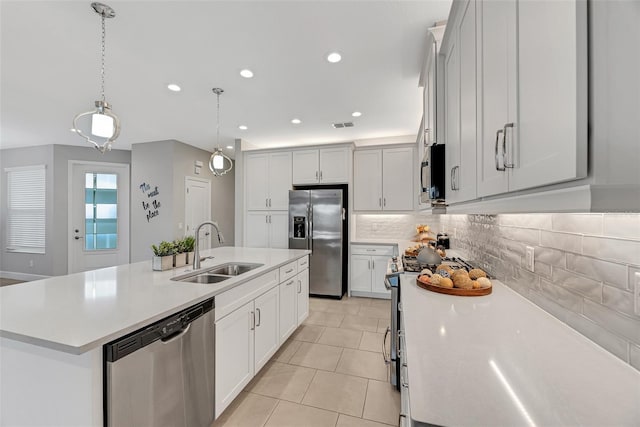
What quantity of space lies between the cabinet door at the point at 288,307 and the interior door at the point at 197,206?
338 cm

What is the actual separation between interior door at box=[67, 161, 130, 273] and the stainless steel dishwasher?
532 centimetres

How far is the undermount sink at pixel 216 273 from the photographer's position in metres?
2.00

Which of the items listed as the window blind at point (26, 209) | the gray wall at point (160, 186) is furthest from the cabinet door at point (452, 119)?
the window blind at point (26, 209)

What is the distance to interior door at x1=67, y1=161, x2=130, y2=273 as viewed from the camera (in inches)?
211

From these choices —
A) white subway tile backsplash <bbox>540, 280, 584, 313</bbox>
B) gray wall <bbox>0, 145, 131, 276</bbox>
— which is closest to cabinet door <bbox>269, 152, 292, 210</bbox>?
gray wall <bbox>0, 145, 131, 276</bbox>

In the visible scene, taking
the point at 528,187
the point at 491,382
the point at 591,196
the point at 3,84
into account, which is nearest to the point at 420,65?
the point at 528,187

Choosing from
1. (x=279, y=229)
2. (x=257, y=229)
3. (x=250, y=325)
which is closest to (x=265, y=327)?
(x=250, y=325)

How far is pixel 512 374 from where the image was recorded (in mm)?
718

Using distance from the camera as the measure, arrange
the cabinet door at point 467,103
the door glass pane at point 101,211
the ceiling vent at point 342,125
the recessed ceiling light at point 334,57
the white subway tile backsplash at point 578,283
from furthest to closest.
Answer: the door glass pane at point 101,211
the ceiling vent at point 342,125
the recessed ceiling light at point 334,57
the cabinet door at point 467,103
the white subway tile backsplash at point 578,283

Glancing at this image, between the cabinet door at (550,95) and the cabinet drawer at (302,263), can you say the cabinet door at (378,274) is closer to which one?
the cabinet drawer at (302,263)

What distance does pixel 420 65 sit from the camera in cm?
244

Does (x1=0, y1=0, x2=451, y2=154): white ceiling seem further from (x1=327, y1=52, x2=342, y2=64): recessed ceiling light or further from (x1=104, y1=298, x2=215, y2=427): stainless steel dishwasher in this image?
(x1=104, y1=298, x2=215, y2=427): stainless steel dishwasher

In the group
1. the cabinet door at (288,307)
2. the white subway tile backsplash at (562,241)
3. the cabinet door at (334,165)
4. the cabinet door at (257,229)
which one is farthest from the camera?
the cabinet door at (257,229)

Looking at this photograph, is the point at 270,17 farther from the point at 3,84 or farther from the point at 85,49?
the point at 3,84
